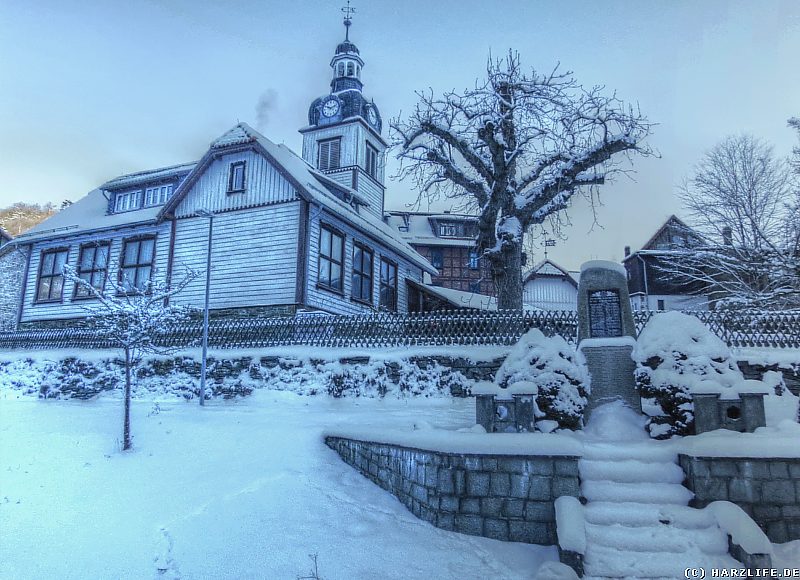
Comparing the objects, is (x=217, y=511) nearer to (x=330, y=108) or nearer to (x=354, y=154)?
(x=354, y=154)

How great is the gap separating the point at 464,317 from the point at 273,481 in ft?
24.0

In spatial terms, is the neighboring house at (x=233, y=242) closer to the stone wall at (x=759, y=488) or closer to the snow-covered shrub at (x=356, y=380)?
the snow-covered shrub at (x=356, y=380)

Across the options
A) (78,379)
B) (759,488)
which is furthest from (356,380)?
(78,379)

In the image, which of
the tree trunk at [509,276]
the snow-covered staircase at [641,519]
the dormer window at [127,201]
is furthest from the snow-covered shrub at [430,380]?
the dormer window at [127,201]

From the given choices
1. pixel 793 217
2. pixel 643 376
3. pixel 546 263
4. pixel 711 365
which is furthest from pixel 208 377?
pixel 546 263

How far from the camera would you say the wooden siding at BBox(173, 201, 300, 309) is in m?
16.9

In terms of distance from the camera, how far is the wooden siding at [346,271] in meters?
17.1

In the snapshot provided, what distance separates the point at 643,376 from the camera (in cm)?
782

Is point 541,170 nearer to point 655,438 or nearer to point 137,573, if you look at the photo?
point 655,438

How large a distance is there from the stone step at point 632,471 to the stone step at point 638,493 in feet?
0.30

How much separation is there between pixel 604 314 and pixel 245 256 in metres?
12.4

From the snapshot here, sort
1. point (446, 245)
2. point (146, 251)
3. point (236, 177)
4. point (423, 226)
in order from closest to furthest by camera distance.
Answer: point (236, 177), point (146, 251), point (446, 245), point (423, 226)

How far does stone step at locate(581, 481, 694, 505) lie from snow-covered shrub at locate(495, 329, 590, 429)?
1.40 metres

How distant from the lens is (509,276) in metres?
14.5
